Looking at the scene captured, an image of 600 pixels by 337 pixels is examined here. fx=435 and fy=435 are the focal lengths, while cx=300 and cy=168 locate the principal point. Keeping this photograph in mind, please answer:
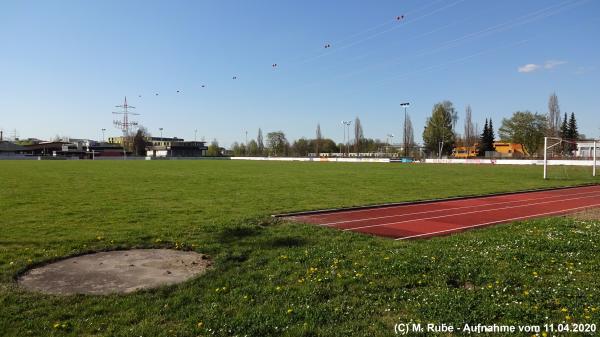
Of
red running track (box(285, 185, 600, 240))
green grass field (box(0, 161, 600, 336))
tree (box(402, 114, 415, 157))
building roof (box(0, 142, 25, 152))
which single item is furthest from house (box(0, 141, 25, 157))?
green grass field (box(0, 161, 600, 336))

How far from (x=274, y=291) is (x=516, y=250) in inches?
197

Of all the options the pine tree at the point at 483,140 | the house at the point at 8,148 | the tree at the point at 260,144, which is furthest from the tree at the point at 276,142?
the house at the point at 8,148

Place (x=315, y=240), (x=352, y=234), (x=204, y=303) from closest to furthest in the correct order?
(x=204, y=303) → (x=315, y=240) → (x=352, y=234)

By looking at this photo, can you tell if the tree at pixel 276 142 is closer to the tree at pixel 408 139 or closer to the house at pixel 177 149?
the house at pixel 177 149

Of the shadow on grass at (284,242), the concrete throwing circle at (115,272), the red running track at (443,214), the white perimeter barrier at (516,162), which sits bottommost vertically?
the red running track at (443,214)

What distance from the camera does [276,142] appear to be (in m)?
172

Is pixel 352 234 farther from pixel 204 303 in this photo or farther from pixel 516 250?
pixel 204 303

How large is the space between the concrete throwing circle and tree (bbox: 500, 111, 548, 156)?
114m

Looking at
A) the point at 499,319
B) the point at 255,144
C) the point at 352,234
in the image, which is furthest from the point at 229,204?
the point at 255,144

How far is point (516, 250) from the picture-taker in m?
8.39

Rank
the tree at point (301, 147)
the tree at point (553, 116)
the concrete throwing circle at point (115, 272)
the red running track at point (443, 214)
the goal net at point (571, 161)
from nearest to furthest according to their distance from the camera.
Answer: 1. the concrete throwing circle at point (115, 272)
2. the red running track at point (443, 214)
3. the goal net at point (571, 161)
4. the tree at point (553, 116)
5. the tree at point (301, 147)

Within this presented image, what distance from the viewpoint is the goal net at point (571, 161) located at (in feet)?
119

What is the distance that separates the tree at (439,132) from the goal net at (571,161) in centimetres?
2518

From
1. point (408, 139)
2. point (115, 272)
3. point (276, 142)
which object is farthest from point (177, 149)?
point (115, 272)
